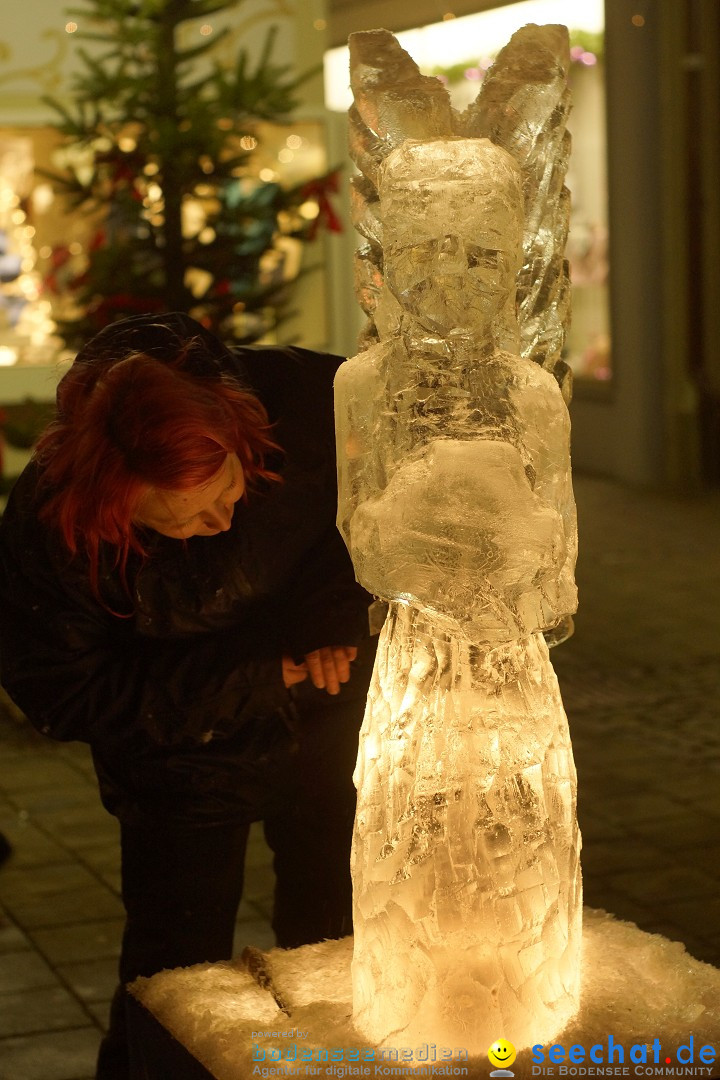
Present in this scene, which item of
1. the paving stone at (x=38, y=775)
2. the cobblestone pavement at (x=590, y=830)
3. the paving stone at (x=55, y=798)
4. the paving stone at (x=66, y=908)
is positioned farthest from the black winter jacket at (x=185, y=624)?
the paving stone at (x=38, y=775)

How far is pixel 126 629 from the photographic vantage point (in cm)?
259

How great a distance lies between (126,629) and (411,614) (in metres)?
0.64

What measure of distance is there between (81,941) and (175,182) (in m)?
2.89

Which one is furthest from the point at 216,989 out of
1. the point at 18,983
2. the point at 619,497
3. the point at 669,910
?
the point at 619,497

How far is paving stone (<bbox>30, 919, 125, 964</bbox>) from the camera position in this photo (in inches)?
156

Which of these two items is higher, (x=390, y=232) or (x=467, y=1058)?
(x=390, y=232)

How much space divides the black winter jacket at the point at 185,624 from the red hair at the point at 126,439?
0.10 m

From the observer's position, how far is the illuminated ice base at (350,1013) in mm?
2096

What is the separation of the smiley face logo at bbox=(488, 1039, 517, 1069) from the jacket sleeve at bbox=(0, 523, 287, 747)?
709 mm

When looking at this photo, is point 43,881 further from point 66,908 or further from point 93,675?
point 93,675

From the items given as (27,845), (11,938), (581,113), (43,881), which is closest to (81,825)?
(27,845)

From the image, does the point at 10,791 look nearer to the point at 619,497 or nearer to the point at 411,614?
the point at 411,614

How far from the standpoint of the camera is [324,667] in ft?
8.40

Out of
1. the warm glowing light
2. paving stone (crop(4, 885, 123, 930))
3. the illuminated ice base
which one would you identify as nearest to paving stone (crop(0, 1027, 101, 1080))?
paving stone (crop(4, 885, 123, 930))
